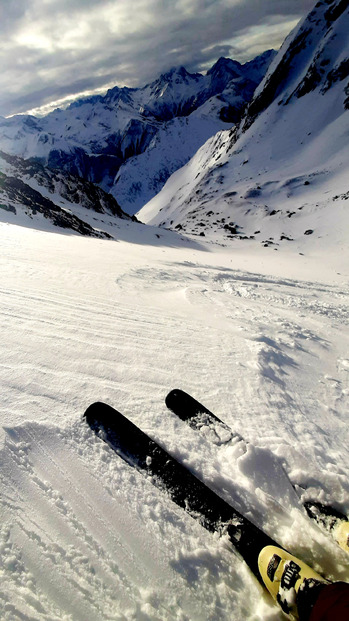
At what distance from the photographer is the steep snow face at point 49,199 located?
23453 mm

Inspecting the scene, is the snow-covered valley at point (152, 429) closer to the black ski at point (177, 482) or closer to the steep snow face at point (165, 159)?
the black ski at point (177, 482)

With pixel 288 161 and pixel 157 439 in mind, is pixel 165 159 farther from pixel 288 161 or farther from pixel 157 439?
pixel 157 439

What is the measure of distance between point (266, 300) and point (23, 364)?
20.5ft

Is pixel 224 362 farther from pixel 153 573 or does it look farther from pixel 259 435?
pixel 153 573

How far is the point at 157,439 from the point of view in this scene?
114 inches

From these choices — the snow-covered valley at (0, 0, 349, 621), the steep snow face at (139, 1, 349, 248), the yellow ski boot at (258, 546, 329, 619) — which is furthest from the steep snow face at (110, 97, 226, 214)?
the yellow ski boot at (258, 546, 329, 619)

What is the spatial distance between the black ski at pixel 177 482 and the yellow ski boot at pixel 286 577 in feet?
0.21

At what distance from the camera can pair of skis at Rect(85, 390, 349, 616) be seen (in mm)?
2217

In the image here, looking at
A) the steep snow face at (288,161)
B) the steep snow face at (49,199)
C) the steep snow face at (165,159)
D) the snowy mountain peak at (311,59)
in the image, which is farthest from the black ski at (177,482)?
the steep snow face at (165,159)

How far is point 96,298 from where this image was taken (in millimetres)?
6008

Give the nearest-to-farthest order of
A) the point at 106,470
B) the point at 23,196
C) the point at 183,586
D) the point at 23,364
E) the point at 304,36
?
the point at 183,586 → the point at 106,470 → the point at 23,364 → the point at 23,196 → the point at 304,36

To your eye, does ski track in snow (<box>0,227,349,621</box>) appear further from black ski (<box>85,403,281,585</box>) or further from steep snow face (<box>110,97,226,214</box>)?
steep snow face (<box>110,97,226,214</box>)

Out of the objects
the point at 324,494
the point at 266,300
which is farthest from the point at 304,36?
the point at 324,494

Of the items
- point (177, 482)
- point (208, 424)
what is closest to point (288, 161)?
point (208, 424)
